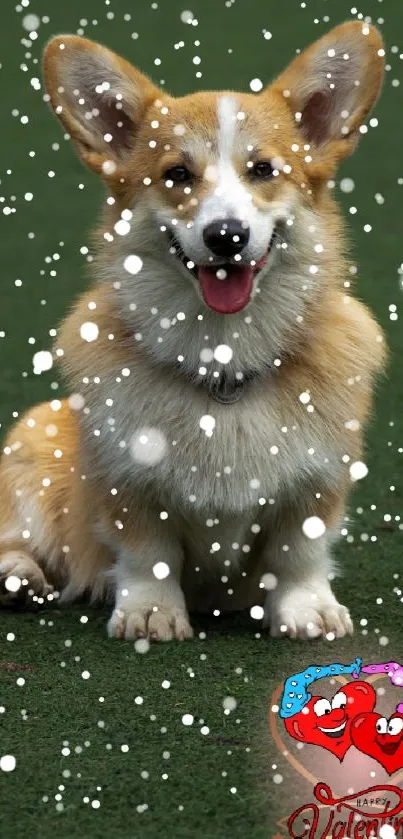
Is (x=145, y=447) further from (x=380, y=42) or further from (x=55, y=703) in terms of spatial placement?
(x=380, y=42)

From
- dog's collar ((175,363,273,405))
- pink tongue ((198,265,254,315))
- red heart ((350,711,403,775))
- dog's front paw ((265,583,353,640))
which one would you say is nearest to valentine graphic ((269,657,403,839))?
red heart ((350,711,403,775))

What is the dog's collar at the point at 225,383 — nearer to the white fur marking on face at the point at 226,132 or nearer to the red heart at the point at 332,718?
the white fur marking on face at the point at 226,132

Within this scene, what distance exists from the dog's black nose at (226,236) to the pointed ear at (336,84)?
46 cm

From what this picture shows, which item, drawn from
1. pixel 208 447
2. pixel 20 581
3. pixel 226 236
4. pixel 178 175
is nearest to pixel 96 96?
pixel 178 175

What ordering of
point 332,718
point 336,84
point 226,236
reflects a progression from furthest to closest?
point 336,84, point 226,236, point 332,718

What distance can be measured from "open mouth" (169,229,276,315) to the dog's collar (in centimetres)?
18

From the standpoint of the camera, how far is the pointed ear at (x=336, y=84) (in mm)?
3148

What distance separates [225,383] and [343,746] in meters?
0.98

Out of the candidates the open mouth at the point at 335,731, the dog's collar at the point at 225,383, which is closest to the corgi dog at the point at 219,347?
the dog's collar at the point at 225,383

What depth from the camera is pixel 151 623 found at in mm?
3080

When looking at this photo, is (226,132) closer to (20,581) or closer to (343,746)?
(20,581)

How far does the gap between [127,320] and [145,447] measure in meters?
0.27

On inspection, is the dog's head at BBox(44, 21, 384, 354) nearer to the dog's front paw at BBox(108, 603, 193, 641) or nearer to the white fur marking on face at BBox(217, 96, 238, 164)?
the white fur marking on face at BBox(217, 96, 238, 164)

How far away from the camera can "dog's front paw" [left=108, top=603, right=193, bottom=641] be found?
307cm
